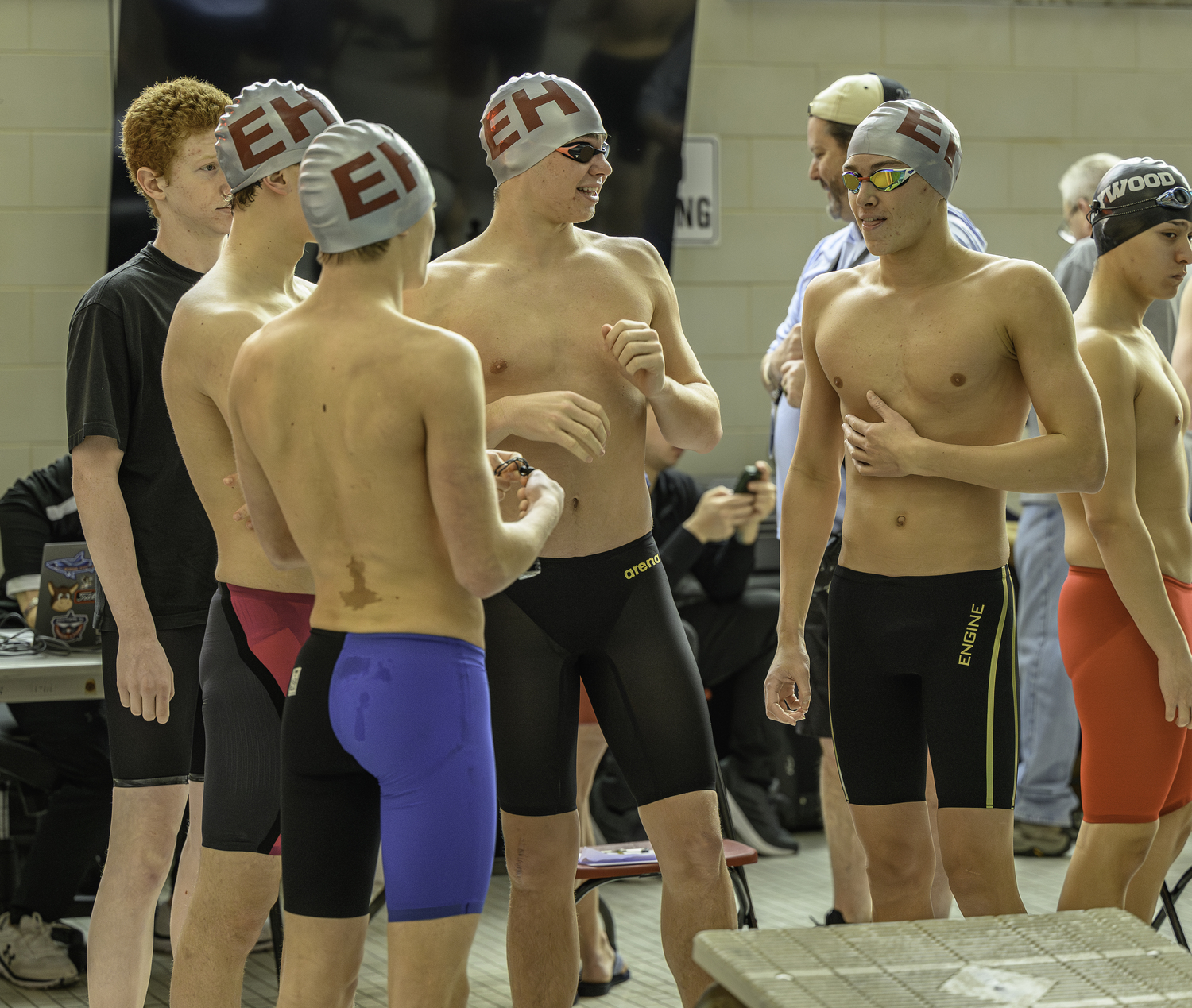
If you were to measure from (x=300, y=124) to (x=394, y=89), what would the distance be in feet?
11.3

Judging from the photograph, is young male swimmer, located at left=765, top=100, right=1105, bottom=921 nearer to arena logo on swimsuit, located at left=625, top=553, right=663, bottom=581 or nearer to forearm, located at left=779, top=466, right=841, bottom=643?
forearm, located at left=779, top=466, right=841, bottom=643

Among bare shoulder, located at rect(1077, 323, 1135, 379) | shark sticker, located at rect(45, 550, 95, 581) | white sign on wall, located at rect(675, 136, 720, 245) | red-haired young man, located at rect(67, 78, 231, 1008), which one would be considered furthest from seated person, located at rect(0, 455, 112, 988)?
white sign on wall, located at rect(675, 136, 720, 245)

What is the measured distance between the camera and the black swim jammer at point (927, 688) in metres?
2.51

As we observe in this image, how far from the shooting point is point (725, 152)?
6.10 metres

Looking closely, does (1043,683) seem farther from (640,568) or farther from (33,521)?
(33,521)

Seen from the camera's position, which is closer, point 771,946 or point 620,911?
point 771,946

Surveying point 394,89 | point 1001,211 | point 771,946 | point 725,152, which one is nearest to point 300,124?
point 771,946

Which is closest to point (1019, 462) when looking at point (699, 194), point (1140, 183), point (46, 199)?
point (1140, 183)

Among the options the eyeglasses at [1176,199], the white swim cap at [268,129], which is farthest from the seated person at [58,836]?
the eyeglasses at [1176,199]

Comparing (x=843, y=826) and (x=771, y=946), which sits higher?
(x=771, y=946)

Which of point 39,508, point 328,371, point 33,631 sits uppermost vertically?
point 328,371

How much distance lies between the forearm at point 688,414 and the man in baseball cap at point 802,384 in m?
0.86

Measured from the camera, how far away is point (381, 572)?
195 cm

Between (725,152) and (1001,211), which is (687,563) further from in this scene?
(1001,211)
